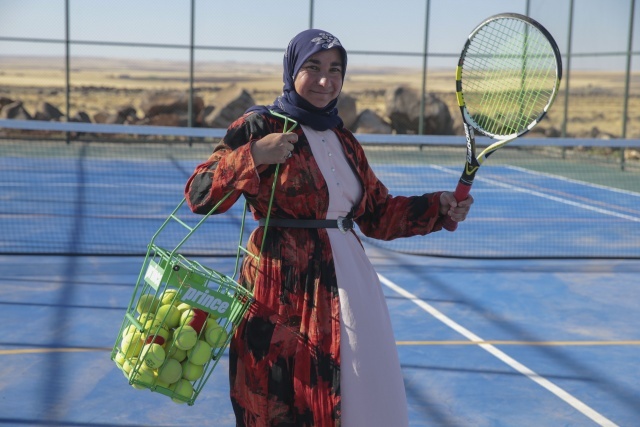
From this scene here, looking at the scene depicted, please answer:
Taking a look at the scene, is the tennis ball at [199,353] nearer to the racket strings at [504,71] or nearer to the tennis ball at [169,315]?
→ the tennis ball at [169,315]

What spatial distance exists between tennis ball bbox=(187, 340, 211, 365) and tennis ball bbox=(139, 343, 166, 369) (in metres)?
0.09

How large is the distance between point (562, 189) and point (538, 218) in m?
3.38

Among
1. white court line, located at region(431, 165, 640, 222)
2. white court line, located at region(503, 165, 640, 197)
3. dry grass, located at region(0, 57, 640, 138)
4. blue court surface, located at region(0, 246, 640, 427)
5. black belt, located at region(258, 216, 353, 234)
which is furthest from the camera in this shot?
dry grass, located at region(0, 57, 640, 138)

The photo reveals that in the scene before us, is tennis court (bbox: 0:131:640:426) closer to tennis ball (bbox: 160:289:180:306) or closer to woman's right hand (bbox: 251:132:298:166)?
tennis ball (bbox: 160:289:180:306)

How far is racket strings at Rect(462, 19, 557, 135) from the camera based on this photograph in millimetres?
4117

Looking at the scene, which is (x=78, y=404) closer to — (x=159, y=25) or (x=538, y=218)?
(x=538, y=218)

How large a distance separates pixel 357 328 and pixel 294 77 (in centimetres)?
82

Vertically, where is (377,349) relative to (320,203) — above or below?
below

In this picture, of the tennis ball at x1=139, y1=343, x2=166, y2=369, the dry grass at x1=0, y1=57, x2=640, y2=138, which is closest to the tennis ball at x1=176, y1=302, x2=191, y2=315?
the tennis ball at x1=139, y1=343, x2=166, y2=369

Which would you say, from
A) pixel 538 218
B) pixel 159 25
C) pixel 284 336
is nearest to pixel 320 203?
pixel 284 336

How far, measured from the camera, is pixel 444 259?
9.34m

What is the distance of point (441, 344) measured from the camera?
6.30 metres

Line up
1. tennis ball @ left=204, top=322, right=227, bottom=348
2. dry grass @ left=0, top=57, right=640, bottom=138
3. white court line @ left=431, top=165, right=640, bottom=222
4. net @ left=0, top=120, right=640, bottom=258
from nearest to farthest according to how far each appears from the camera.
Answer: tennis ball @ left=204, top=322, right=227, bottom=348 → net @ left=0, top=120, right=640, bottom=258 → white court line @ left=431, top=165, right=640, bottom=222 → dry grass @ left=0, top=57, right=640, bottom=138

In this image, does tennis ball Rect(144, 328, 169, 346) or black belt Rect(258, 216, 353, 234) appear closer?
tennis ball Rect(144, 328, 169, 346)
